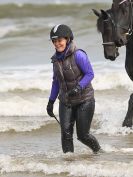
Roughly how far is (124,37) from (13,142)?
7.83ft

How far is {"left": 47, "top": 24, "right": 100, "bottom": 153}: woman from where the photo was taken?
6.88 m

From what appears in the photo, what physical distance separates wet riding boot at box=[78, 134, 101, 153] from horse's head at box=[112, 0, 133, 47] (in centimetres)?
138

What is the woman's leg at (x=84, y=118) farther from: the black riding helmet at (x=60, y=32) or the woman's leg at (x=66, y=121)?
the black riding helmet at (x=60, y=32)

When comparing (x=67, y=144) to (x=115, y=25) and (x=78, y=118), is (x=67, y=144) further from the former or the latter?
(x=115, y=25)

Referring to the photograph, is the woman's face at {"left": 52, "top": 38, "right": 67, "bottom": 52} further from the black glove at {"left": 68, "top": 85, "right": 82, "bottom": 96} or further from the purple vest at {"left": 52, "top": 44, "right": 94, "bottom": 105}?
the black glove at {"left": 68, "top": 85, "right": 82, "bottom": 96}

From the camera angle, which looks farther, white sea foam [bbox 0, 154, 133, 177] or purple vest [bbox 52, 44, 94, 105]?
purple vest [bbox 52, 44, 94, 105]

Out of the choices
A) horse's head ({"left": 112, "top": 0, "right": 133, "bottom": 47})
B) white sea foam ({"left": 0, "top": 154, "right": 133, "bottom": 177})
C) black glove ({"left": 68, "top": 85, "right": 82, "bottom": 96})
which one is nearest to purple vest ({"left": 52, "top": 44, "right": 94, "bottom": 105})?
black glove ({"left": 68, "top": 85, "right": 82, "bottom": 96})

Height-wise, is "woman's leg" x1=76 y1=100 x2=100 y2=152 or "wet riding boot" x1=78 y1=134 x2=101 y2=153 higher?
"woman's leg" x1=76 y1=100 x2=100 y2=152

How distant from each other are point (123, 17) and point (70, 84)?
60.9 inches

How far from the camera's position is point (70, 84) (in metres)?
7.04

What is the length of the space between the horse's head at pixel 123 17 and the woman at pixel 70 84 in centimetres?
124

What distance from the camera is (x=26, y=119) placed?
11031 millimetres

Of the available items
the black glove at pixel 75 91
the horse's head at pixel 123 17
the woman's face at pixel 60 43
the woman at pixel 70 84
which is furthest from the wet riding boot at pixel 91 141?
the horse's head at pixel 123 17

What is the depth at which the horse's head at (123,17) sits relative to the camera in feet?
26.5
